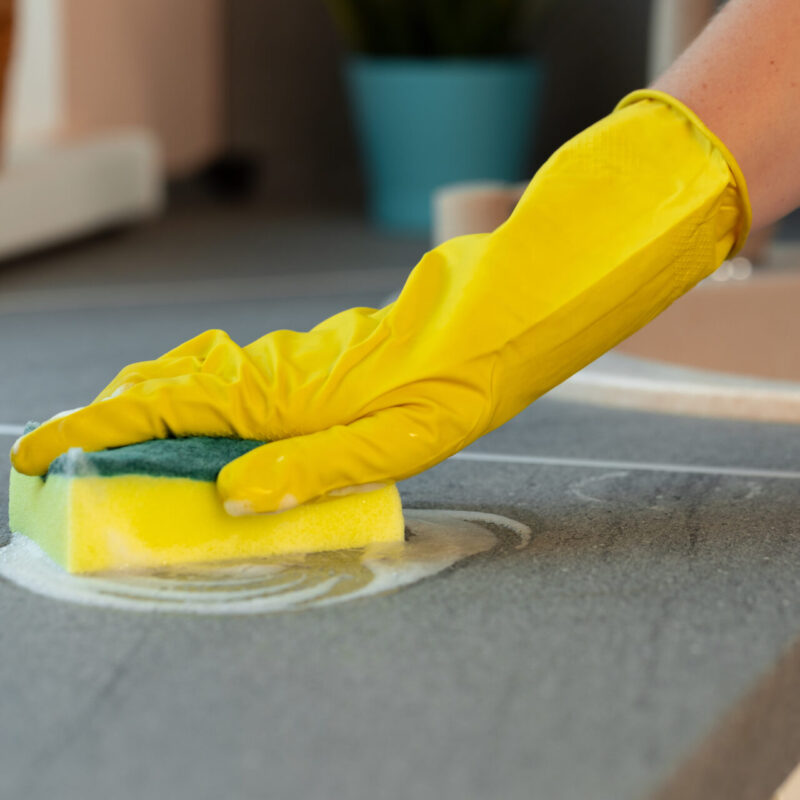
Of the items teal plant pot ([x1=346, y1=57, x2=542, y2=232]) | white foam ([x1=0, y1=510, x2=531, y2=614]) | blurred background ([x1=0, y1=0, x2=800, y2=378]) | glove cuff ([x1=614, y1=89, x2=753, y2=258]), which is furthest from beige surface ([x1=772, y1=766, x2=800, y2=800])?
teal plant pot ([x1=346, y1=57, x2=542, y2=232])

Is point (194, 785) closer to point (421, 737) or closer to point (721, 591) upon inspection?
point (421, 737)

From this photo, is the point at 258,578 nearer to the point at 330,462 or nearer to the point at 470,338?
the point at 330,462

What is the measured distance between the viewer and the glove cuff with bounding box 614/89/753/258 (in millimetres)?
750

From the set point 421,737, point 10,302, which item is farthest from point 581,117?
point 421,737

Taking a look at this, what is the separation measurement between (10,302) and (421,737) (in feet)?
4.34

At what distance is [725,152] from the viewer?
2.45 feet

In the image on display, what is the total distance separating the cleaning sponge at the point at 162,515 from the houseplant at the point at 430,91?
78.3 inches

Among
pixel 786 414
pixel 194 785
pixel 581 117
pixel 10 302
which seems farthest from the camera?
pixel 581 117

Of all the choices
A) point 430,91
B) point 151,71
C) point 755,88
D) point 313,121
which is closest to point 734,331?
point 755,88

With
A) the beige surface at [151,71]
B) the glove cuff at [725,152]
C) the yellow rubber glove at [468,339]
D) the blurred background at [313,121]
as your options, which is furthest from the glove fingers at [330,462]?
the beige surface at [151,71]

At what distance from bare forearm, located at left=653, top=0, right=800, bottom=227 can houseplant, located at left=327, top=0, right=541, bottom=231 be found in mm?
1880

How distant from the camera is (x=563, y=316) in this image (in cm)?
73

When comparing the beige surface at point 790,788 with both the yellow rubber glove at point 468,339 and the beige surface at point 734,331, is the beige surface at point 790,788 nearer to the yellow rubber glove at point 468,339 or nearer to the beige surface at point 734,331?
the yellow rubber glove at point 468,339

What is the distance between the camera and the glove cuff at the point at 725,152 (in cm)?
75
